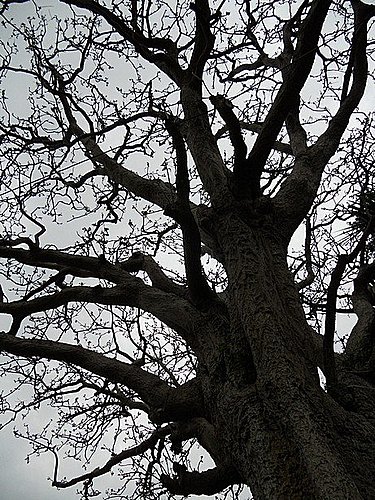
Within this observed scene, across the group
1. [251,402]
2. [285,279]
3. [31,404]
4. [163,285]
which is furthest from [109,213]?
[251,402]

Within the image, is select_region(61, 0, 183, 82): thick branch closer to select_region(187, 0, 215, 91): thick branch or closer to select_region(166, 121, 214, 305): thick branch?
select_region(187, 0, 215, 91): thick branch

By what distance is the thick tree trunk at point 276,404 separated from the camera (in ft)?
6.74

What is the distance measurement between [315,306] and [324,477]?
9.48ft

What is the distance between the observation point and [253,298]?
282 cm

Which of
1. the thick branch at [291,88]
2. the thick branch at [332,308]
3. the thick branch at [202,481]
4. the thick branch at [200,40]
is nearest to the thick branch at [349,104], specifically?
the thick branch at [291,88]

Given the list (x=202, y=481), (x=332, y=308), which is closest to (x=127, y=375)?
(x=202, y=481)

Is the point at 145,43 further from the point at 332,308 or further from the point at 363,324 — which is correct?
the point at 332,308

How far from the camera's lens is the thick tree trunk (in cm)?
205

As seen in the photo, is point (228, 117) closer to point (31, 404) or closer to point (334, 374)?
point (334, 374)

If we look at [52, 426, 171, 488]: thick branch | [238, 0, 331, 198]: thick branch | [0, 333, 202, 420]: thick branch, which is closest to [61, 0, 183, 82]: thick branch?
[238, 0, 331, 198]: thick branch

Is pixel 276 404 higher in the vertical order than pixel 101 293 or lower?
lower

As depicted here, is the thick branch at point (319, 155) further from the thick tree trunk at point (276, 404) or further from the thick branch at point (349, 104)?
the thick tree trunk at point (276, 404)

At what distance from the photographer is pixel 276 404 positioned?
2348mm

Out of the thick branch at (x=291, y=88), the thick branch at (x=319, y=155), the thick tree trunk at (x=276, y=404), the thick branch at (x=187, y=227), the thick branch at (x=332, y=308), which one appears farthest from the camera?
the thick branch at (x=319, y=155)
